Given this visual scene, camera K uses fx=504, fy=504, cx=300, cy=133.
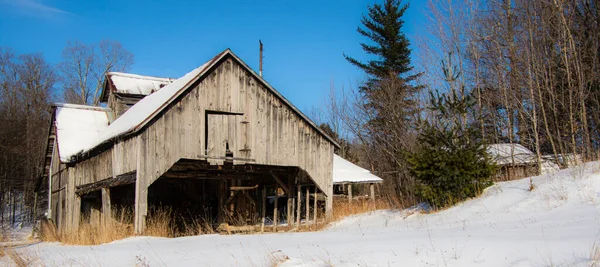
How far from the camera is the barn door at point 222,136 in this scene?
1689 cm

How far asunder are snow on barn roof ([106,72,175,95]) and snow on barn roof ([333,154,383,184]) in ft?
34.5

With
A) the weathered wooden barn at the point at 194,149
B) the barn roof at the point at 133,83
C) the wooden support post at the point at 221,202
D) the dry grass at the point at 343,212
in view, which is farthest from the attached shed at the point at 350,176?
the barn roof at the point at 133,83

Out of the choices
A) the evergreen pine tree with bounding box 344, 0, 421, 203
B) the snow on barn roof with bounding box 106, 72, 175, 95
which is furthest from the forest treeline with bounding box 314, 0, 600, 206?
the snow on barn roof with bounding box 106, 72, 175, 95

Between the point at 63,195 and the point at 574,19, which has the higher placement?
the point at 574,19

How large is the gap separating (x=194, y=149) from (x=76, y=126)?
904 centimetres

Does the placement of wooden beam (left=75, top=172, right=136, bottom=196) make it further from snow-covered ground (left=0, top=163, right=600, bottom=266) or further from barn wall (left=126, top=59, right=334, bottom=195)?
snow-covered ground (left=0, top=163, right=600, bottom=266)

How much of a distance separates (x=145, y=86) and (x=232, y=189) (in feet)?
27.7

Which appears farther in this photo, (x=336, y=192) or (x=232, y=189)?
(x=336, y=192)

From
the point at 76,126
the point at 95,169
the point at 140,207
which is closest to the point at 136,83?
the point at 76,126

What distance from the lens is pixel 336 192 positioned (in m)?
32.1

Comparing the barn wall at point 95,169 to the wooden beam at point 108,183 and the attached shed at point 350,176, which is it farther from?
the attached shed at point 350,176

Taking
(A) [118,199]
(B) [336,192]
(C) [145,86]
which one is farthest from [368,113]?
(A) [118,199]

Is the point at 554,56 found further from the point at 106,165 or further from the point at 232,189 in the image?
the point at 106,165

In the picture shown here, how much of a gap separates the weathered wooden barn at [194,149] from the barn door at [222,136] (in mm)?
34
